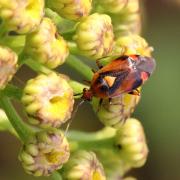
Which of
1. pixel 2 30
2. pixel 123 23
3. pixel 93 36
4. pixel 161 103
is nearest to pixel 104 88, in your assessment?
pixel 93 36

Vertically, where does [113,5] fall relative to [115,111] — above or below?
above

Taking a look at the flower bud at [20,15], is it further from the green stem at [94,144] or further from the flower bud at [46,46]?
the green stem at [94,144]

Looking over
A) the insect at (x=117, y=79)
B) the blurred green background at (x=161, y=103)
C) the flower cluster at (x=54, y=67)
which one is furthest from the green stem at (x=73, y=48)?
the blurred green background at (x=161, y=103)

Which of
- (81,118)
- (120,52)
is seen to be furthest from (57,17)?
(81,118)

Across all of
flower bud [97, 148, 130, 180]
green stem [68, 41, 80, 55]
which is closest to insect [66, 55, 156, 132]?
green stem [68, 41, 80, 55]

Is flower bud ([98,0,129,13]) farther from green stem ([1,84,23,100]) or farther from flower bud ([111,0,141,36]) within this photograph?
green stem ([1,84,23,100])

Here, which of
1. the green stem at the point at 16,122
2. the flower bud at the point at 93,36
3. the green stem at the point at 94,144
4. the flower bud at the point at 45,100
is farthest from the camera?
the green stem at the point at 94,144

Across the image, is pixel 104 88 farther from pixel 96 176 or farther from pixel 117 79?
Answer: pixel 96 176
